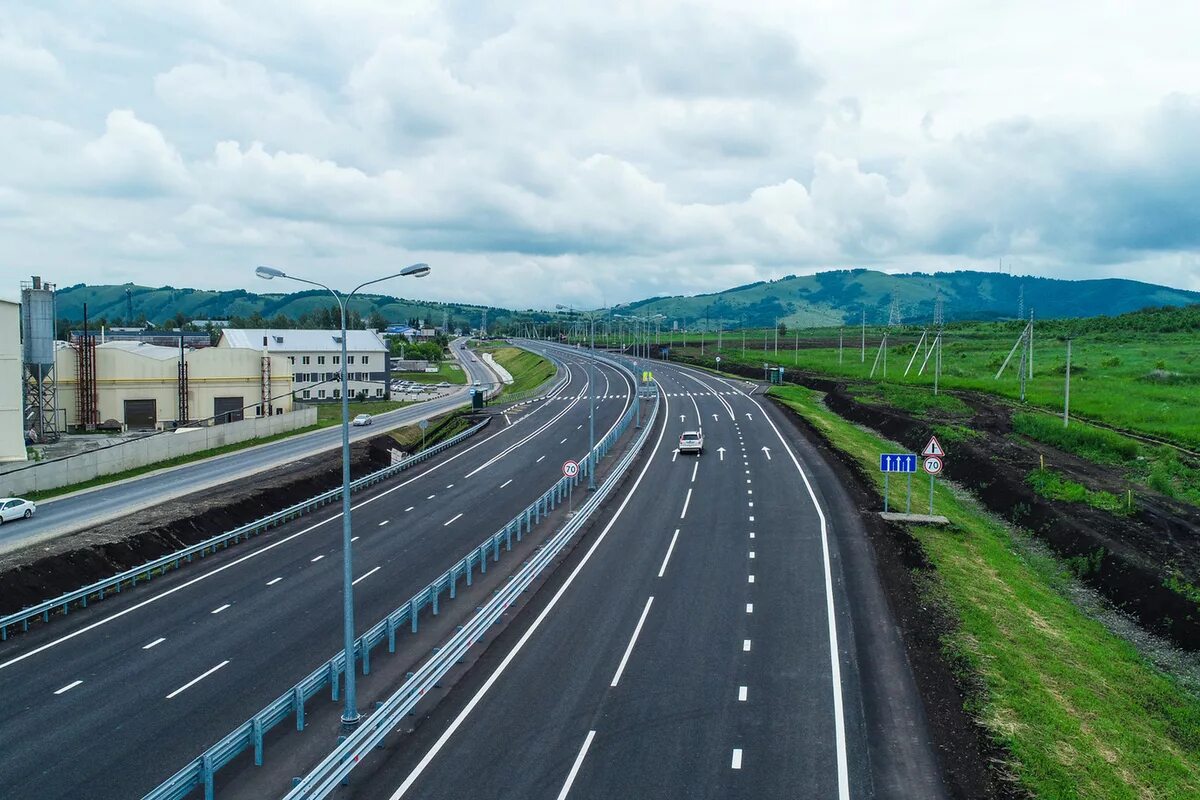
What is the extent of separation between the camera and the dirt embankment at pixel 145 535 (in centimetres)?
2747

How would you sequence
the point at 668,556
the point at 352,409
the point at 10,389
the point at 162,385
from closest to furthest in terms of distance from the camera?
the point at 668,556
the point at 10,389
the point at 162,385
the point at 352,409

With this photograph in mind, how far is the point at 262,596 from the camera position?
1072 inches

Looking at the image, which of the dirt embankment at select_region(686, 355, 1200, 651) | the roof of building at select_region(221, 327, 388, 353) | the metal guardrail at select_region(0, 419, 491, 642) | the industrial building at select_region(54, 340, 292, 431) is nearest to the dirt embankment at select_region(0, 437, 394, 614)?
the metal guardrail at select_region(0, 419, 491, 642)

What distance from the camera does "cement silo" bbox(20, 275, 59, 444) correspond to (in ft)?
194

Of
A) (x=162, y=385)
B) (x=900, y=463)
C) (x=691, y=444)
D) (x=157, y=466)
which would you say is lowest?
(x=157, y=466)

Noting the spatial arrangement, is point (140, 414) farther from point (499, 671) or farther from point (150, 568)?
point (499, 671)

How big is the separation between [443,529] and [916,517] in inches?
814

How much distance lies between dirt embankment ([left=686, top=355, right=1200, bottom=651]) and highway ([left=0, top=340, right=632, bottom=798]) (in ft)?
78.1

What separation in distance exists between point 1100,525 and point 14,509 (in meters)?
47.6

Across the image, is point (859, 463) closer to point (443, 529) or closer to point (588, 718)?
point (443, 529)

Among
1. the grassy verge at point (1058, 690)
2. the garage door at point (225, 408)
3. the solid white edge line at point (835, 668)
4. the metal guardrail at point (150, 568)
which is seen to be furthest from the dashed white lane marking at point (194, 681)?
the garage door at point (225, 408)

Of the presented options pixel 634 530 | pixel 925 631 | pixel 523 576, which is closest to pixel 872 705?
pixel 925 631

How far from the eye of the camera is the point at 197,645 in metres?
23.0

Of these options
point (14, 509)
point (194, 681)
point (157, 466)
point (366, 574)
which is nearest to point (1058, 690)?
point (194, 681)
